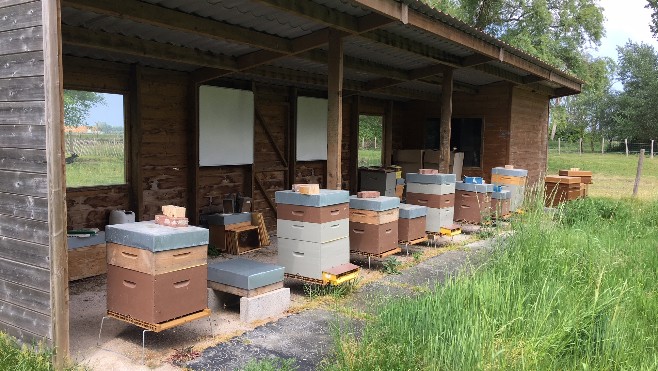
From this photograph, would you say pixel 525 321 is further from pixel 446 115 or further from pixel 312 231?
pixel 446 115

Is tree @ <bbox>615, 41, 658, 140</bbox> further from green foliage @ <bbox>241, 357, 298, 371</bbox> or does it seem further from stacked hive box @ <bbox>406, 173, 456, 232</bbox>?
green foliage @ <bbox>241, 357, 298, 371</bbox>

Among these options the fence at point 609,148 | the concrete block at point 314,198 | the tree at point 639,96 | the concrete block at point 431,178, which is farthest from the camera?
the tree at point 639,96

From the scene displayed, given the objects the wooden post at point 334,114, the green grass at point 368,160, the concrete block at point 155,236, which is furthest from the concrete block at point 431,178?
the green grass at point 368,160

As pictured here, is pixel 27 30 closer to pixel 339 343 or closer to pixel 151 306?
pixel 151 306

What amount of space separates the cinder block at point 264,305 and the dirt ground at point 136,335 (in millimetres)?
75

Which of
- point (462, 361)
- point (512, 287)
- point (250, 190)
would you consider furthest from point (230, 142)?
point (462, 361)

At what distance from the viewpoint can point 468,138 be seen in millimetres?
12875

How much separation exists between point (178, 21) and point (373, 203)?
116 inches

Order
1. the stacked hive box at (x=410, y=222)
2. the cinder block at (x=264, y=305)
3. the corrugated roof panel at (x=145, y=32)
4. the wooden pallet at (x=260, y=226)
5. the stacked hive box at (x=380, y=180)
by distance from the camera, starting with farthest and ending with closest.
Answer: the stacked hive box at (x=380, y=180) < the wooden pallet at (x=260, y=226) < the stacked hive box at (x=410, y=222) < the corrugated roof panel at (x=145, y=32) < the cinder block at (x=264, y=305)

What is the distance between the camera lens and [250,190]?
366 inches

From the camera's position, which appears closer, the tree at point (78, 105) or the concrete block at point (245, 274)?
the concrete block at point (245, 274)

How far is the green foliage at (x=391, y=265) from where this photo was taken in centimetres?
669

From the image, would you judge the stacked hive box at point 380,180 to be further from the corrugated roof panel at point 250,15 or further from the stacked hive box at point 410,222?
the corrugated roof panel at point 250,15

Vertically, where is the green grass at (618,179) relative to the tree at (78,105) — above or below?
below
